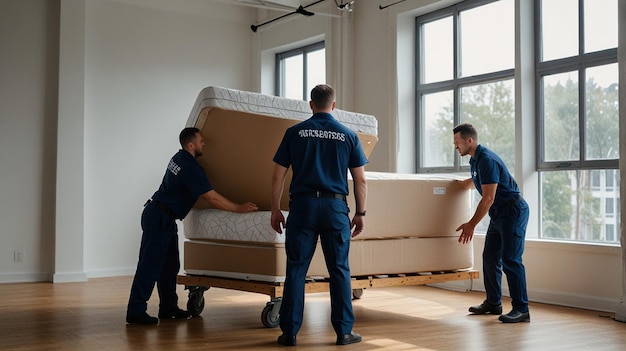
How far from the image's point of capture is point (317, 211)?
434 centimetres

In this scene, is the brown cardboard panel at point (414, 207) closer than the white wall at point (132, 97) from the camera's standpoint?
Yes

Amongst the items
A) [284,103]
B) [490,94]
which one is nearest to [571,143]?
[490,94]

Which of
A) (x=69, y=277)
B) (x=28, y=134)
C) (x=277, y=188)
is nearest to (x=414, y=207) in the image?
(x=277, y=188)

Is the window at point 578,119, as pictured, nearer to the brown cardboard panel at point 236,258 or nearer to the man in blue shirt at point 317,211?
the man in blue shirt at point 317,211

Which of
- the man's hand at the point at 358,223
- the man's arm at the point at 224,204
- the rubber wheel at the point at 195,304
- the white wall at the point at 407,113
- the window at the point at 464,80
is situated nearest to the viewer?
the man's hand at the point at 358,223

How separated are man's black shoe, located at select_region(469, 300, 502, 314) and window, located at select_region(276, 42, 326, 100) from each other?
4.53 meters

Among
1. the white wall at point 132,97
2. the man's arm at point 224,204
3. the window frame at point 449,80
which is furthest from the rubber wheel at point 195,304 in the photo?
the white wall at point 132,97

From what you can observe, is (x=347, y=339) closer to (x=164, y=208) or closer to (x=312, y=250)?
(x=312, y=250)

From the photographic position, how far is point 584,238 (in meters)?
6.65

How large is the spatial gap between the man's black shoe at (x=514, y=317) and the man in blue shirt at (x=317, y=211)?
1.52 metres

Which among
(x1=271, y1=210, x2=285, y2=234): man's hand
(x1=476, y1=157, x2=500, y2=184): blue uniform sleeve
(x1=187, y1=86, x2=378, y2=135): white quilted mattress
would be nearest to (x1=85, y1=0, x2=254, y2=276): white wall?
(x1=187, y1=86, x2=378, y2=135): white quilted mattress

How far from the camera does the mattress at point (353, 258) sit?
491 centimetres

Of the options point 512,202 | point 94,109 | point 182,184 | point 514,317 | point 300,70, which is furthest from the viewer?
point 300,70

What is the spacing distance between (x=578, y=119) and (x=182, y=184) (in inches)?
144
